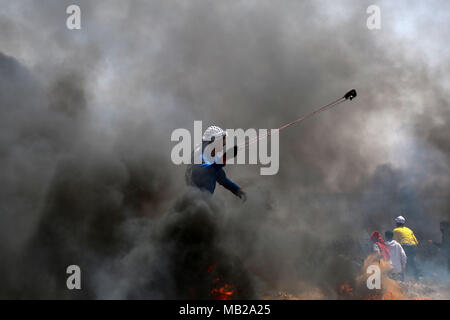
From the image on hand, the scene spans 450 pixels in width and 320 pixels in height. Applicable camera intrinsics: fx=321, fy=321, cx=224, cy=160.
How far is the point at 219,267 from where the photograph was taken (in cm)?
642

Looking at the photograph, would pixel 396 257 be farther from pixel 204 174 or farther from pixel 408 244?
pixel 204 174

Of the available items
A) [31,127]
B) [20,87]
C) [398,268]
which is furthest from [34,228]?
[398,268]

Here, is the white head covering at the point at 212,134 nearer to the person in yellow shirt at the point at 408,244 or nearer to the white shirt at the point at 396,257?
Answer: the white shirt at the point at 396,257

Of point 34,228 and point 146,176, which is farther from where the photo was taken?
point 146,176

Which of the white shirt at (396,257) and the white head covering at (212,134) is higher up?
the white head covering at (212,134)

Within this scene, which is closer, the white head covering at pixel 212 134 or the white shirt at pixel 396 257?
the white head covering at pixel 212 134

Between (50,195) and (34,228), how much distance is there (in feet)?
3.08

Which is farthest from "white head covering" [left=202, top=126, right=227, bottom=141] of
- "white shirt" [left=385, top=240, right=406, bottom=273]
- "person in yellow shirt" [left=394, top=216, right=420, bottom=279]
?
"person in yellow shirt" [left=394, top=216, right=420, bottom=279]

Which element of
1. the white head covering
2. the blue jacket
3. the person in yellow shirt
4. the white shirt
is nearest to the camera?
the blue jacket

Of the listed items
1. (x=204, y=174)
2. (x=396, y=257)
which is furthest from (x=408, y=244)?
(x=204, y=174)

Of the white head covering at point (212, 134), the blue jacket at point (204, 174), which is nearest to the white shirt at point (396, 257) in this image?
the blue jacket at point (204, 174)

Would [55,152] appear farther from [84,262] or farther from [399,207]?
[399,207]

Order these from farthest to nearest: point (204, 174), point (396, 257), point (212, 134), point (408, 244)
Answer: point (408, 244) → point (396, 257) → point (212, 134) → point (204, 174)

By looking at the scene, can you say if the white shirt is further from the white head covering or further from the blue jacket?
the white head covering
